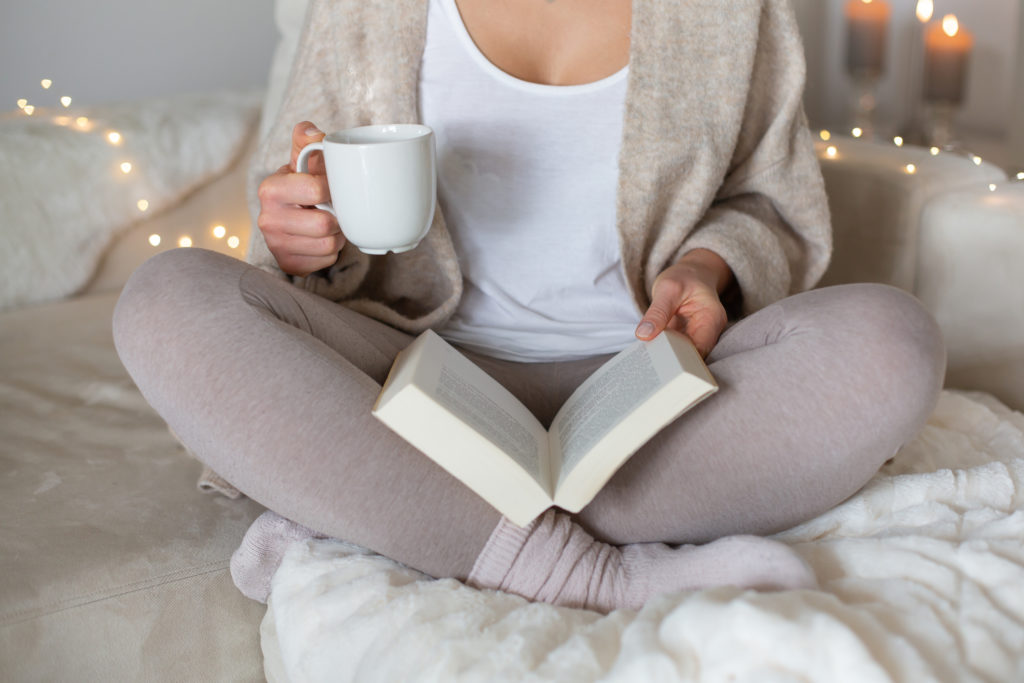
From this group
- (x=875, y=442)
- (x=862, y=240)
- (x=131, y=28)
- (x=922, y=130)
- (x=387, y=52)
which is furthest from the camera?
(x=922, y=130)

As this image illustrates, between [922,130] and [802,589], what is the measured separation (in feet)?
5.84

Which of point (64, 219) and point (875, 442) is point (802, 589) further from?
point (64, 219)

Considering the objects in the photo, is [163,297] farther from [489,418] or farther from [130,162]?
[130,162]

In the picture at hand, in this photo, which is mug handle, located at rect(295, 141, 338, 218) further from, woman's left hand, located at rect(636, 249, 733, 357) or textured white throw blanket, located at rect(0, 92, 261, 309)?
textured white throw blanket, located at rect(0, 92, 261, 309)

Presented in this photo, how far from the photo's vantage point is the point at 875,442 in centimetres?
70

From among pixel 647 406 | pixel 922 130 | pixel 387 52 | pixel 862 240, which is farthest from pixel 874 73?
pixel 647 406

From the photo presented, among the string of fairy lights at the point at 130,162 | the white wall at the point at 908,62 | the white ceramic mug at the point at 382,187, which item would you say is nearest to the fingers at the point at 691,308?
the white ceramic mug at the point at 382,187

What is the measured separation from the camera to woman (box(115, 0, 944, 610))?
0.68 meters

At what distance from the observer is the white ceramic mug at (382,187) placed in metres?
0.67

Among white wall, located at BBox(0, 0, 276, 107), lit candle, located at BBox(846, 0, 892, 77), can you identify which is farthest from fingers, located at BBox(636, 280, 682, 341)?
lit candle, located at BBox(846, 0, 892, 77)

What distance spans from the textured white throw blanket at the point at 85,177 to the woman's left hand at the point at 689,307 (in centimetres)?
74

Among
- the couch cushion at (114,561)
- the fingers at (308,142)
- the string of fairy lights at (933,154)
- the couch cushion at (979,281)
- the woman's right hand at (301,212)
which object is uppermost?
the fingers at (308,142)

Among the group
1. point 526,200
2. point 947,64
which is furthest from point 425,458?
point 947,64

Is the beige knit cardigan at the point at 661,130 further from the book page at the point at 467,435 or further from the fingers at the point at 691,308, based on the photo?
the book page at the point at 467,435
